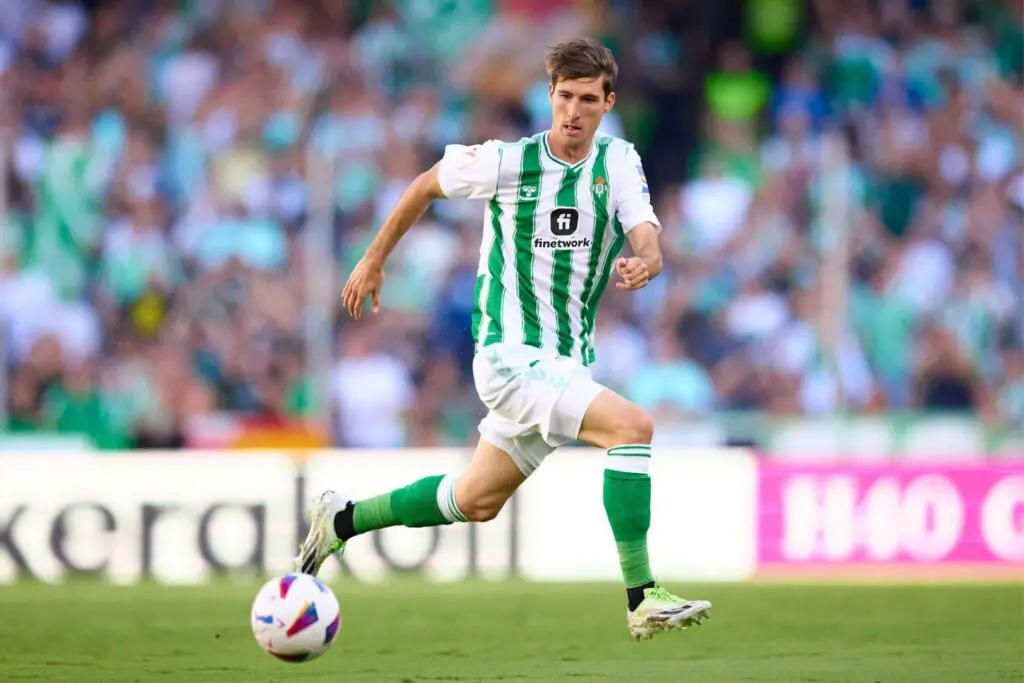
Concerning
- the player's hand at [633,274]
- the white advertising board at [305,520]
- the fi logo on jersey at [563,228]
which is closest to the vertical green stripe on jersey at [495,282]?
the fi logo on jersey at [563,228]

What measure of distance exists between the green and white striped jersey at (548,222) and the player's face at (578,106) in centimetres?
15

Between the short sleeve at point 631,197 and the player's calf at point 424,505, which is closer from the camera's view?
the short sleeve at point 631,197

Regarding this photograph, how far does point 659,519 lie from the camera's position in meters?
12.0

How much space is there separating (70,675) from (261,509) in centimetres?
448

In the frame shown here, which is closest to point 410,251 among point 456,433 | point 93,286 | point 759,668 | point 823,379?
point 456,433

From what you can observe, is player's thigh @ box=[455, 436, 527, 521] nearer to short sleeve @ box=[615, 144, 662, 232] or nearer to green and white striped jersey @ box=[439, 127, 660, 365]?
green and white striped jersey @ box=[439, 127, 660, 365]

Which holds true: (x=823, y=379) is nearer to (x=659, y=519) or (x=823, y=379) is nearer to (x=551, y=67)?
(x=659, y=519)

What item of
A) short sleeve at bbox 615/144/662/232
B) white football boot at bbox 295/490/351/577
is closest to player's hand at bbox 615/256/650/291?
short sleeve at bbox 615/144/662/232

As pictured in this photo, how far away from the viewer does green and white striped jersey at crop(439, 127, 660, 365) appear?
685 cm

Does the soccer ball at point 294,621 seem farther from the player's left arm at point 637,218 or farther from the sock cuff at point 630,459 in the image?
the player's left arm at point 637,218

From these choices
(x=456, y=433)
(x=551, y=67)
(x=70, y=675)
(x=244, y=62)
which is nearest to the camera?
(x=551, y=67)

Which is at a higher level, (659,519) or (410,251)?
(410,251)

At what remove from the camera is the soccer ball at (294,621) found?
6508 millimetres

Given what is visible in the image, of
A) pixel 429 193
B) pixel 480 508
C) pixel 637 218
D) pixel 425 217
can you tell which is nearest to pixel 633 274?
pixel 637 218
